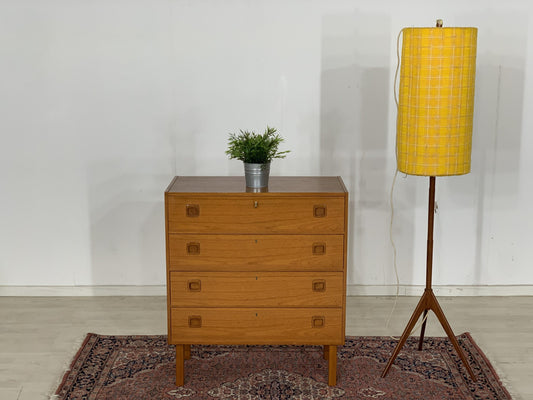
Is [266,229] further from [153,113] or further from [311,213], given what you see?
[153,113]

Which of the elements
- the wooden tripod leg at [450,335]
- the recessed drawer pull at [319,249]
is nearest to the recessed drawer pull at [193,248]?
the recessed drawer pull at [319,249]

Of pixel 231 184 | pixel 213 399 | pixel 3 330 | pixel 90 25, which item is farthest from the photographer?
pixel 90 25

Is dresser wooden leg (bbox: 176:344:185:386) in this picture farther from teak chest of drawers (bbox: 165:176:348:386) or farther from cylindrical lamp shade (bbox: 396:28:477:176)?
cylindrical lamp shade (bbox: 396:28:477:176)

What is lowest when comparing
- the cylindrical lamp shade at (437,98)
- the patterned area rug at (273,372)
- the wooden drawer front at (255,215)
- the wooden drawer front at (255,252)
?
the patterned area rug at (273,372)

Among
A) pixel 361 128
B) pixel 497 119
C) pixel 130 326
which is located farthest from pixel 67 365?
pixel 497 119

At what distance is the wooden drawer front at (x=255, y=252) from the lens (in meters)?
3.10

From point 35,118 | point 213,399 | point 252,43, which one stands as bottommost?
point 213,399

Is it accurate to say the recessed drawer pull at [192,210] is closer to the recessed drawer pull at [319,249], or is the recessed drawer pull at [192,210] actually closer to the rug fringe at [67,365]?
the recessed drawer pull at [319,249]

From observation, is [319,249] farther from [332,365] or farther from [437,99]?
Answer: [437,99]

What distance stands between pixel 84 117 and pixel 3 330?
1277mm

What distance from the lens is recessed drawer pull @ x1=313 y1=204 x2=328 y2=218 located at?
10.1ft

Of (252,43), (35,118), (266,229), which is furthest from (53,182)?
(266,229)

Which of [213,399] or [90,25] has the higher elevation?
[90,25]

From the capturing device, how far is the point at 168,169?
421cm
